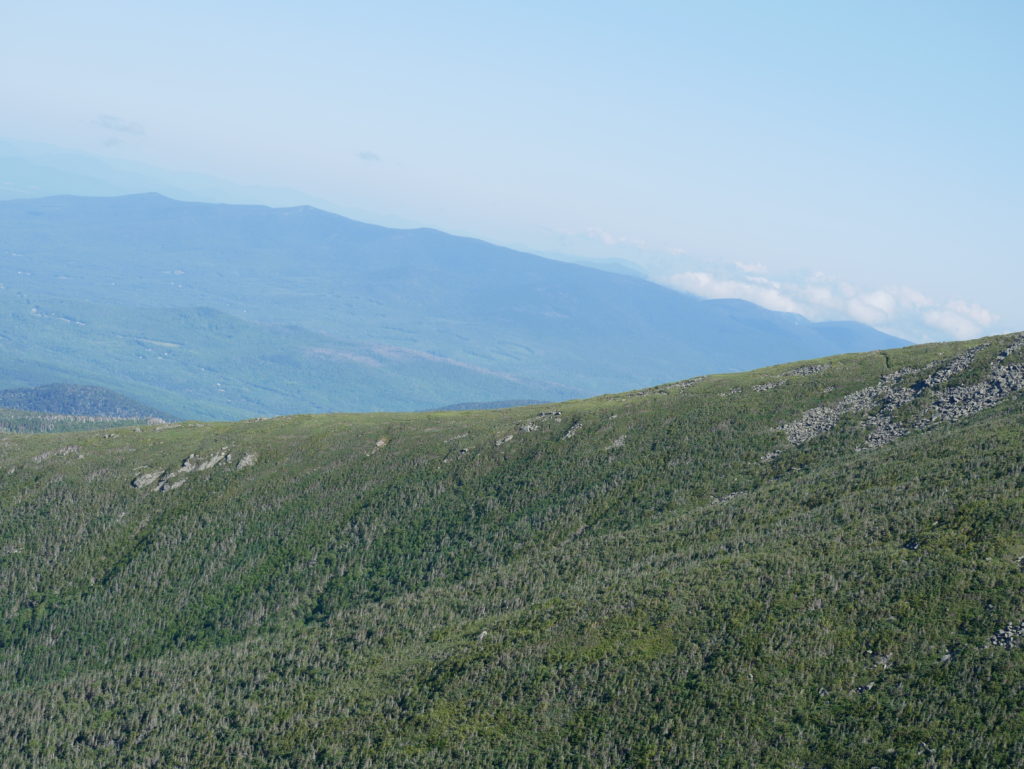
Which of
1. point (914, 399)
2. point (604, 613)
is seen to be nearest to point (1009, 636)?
point (604, 613)

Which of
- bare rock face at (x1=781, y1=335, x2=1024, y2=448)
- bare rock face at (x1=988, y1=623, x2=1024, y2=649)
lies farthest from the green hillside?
bare rock face at (x1=781, y1=335, x2=1024, y2=448)

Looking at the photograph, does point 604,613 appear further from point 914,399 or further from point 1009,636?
point 914,399

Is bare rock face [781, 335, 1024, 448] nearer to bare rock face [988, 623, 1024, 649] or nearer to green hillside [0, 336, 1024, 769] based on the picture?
green hillside [0, 336, 1024, 769]

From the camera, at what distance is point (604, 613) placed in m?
121

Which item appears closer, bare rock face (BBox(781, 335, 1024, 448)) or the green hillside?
the green hillside

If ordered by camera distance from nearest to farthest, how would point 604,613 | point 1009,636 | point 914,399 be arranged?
point 1009,636
point 604,613
point 914,399

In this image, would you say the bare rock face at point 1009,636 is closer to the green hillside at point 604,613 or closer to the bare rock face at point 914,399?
the green hillside at point 604,613

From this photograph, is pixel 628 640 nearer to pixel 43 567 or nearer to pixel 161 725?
pixel 161 725

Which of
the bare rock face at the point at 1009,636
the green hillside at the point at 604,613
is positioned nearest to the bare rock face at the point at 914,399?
the green hillside at the point at 604,613

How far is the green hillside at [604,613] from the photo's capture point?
A: 94.2m

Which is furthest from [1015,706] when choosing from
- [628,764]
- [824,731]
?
[628,764]

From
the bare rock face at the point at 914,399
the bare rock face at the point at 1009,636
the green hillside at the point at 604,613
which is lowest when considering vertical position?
Result: the green hillside at the point at 604,613

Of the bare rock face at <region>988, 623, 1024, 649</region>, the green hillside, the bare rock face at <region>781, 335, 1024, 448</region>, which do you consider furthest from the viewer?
the bare rock face at <region>781, 335, 1024, 448</region>

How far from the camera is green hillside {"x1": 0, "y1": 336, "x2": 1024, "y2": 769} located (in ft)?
309
